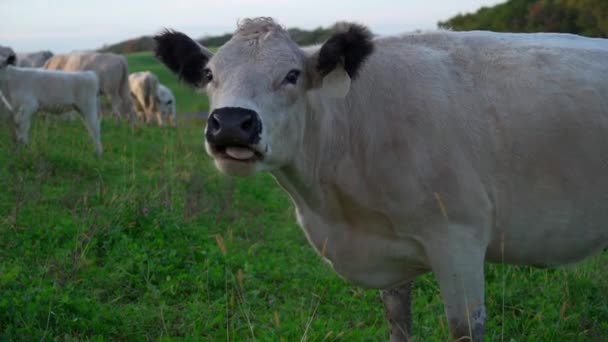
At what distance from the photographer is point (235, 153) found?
136 inches

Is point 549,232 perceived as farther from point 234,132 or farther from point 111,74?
point 111,74

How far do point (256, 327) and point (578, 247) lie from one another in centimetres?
215

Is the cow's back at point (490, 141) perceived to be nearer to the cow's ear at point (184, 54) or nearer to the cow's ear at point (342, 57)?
the cow's ear at point (342, 57)

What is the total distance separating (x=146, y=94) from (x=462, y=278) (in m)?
22.9

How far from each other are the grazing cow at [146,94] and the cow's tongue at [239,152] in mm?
22222

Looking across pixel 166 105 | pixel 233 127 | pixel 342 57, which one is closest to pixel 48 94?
pixel 342 57

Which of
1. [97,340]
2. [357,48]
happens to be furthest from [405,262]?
[97,340]

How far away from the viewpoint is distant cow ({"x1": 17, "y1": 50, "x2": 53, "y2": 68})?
24.8 meters

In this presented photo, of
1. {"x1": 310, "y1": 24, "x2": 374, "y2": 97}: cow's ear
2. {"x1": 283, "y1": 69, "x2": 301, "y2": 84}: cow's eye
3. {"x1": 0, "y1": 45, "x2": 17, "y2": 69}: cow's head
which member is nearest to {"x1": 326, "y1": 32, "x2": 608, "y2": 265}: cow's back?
{"x1": 310, "y1": 24, "x2": 374, "y2": 97}: cow's ear

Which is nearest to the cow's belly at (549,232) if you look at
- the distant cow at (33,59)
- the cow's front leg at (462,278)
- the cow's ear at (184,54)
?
the cow's front leg at (462,278)

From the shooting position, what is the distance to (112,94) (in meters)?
21.1

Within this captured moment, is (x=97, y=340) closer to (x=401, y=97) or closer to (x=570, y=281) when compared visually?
(x=401, y=97)

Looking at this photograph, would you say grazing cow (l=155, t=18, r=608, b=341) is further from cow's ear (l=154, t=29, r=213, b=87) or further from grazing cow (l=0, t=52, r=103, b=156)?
grazing cow (l=0, t=52, r=103, b=156)

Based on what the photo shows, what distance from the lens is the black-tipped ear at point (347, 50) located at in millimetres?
3861
